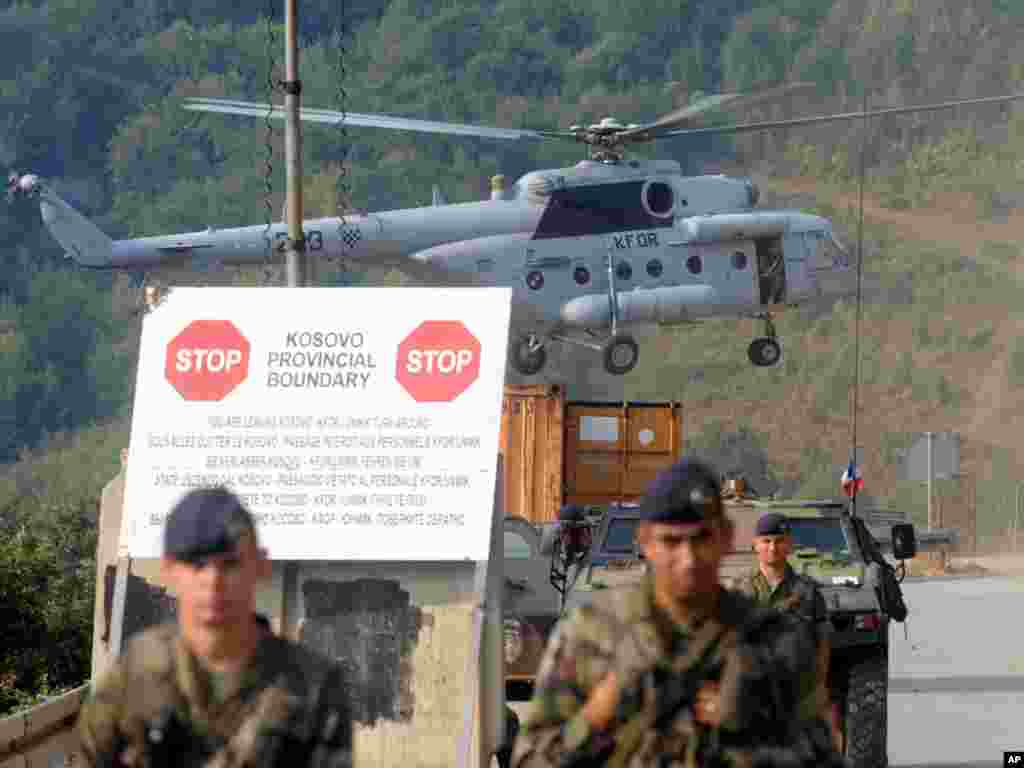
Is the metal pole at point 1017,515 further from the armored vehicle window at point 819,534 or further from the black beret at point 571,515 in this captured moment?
the armored vehicle window at point 819,534

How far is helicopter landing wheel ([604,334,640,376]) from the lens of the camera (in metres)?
37.5

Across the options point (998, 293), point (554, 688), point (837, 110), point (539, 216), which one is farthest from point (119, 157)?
point (554, 688)

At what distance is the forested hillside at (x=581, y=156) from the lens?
8500 cm

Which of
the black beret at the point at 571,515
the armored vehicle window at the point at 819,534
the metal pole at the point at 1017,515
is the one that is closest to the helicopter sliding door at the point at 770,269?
the black beret at the point at 571,515

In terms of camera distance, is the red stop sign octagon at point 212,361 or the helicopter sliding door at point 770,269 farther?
the helicopter sliding door at point 770,269

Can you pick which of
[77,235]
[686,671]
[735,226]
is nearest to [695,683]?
[686,671]

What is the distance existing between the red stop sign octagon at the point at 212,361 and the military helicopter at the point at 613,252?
2462 cm

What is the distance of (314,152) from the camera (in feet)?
374

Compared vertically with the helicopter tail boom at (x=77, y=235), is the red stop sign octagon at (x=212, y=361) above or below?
below

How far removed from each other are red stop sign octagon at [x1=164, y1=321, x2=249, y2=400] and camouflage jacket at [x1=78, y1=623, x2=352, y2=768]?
258 inches

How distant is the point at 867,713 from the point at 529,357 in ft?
73.4

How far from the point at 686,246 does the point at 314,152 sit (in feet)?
253

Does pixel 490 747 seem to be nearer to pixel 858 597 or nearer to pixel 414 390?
pixel 414 390

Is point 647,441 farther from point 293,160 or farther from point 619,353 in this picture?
point 619,353
